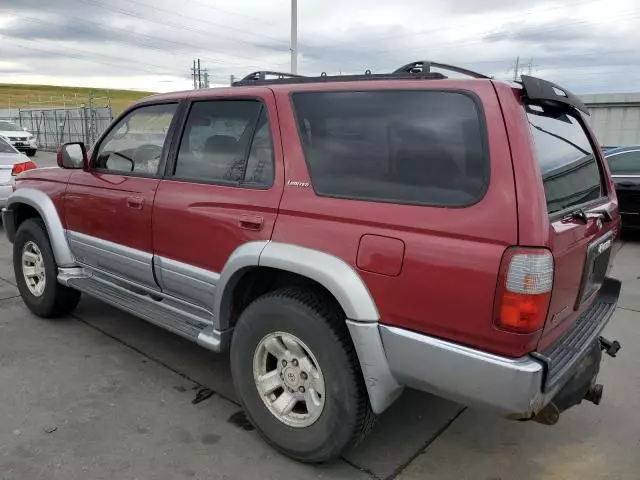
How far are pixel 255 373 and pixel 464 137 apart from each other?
160cm

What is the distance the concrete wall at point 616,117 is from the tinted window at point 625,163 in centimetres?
1043

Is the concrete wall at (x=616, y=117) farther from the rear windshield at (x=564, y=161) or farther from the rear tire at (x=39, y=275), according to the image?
the rear tire at (x=39, y=275)

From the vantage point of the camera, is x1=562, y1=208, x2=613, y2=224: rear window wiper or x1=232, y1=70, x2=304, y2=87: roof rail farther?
x1=232, y1=70, x2=304, y2=87: roof rail

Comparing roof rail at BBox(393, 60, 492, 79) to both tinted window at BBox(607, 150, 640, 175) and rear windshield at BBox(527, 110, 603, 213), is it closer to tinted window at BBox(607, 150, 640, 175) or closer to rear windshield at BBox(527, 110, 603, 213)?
rear windshield at BBox(527, 110, 603, 213)

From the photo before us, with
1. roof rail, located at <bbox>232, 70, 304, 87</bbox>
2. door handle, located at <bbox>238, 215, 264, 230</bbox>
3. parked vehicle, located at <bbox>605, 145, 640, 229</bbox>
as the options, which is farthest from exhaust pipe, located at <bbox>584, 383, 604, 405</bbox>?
parked vehicle, located at <bbox>605, 145, 640, 229</bbox>

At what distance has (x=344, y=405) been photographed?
2.47 m

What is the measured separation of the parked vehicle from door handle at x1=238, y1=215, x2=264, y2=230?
7.46m

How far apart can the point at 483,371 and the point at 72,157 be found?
3.36 meters

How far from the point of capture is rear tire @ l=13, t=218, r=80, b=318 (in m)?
4.34

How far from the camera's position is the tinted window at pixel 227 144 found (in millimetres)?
2846

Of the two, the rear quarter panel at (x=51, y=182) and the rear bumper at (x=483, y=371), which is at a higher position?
the rear quarter panel at (x=51, y=182)

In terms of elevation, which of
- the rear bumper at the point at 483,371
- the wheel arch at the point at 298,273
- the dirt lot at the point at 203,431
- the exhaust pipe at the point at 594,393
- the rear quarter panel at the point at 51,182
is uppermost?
the rear quarter panel at the point at 51,182

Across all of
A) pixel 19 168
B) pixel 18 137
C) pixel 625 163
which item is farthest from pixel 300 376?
pixel 18 137

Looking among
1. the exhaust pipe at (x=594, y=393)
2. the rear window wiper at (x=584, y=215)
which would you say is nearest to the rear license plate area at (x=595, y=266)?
the rear window wiper at (x=584, y=215)
